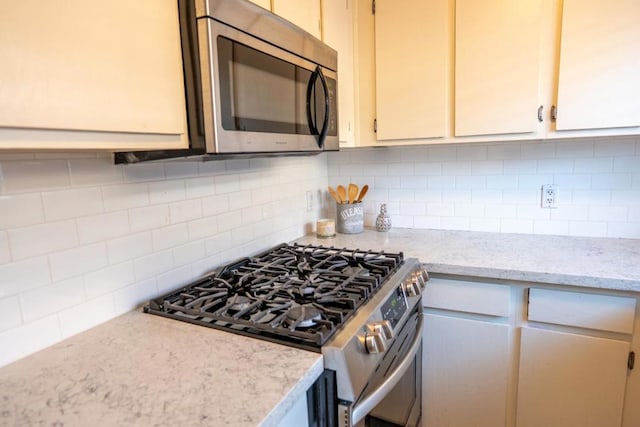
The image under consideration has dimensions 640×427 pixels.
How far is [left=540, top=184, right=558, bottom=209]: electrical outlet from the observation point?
180 cm

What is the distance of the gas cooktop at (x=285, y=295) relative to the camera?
3.09 ft

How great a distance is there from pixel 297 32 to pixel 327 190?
1.19 metres

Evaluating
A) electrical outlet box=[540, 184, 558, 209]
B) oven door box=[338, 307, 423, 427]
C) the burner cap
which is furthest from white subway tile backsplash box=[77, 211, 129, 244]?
electrical outlet box=[540, 184, 558, 209]

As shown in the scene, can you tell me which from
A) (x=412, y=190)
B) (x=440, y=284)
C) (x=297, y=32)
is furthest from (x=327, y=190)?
(x=297, y=32)

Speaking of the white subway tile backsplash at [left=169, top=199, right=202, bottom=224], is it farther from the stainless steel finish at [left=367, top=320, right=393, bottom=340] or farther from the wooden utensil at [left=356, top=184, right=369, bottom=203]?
the wooden utensil at [left=356, top=184, right=369, bottom=203]

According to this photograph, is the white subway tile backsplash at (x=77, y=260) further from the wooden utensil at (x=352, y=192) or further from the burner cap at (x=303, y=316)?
the wooden utensil at (x=352, y=192)

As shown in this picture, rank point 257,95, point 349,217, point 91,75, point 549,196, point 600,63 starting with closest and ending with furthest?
point 91,75 < point 257,95 < point 600,63 < point 549,196 < point 349,217

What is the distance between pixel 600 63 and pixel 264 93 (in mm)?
1257

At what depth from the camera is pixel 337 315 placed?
0.98 meters

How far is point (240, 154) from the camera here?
1013 mm

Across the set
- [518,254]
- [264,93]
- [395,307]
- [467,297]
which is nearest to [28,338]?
[264,93]

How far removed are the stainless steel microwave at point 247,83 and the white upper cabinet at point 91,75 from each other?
43 millimetres

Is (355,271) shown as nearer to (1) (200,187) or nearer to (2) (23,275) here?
(1) (200,187)

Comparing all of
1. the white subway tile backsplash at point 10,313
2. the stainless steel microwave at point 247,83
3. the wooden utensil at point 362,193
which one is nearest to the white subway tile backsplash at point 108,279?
the white subway tile backsplash at point 10,313
